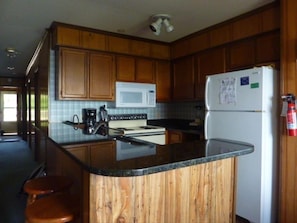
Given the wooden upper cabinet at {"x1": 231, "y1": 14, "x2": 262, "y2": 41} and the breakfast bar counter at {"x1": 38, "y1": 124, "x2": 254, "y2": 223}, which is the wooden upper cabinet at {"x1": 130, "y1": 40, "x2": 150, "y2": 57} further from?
the breakfast bar counter at {"x1": 38, "y1": 124, "x2": 254, "y2": 223}

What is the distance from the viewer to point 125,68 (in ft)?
12.2

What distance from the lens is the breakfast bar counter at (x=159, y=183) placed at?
1047 millimetres

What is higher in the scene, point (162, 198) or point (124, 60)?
point (124, 60)

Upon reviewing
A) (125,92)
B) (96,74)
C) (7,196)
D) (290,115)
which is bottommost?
(7,196)

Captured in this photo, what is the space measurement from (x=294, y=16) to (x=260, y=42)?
524mm

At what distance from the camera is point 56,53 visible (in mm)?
3324

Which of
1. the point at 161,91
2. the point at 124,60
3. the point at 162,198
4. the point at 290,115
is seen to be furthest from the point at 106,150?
the point at 161,91

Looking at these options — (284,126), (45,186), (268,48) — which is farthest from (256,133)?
(45,186)

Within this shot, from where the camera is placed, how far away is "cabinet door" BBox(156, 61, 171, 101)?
4090 millimetres

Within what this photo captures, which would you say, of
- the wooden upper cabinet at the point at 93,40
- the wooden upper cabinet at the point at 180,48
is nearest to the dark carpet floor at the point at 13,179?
the wooden upper cabinet at the point at 93,40

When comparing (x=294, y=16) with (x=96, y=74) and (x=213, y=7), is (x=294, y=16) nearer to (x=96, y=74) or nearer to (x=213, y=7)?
(x=213, y=7)

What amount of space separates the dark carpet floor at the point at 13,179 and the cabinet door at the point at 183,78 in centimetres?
286

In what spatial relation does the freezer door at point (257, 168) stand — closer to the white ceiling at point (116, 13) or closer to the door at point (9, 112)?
the white ceiling at point (116, 13)

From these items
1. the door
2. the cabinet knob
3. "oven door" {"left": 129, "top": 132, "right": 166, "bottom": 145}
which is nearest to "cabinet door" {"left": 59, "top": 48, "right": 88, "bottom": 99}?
"oven door" {"left": 129, "top": 132, "right": 166, "bottom": 145}
